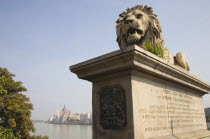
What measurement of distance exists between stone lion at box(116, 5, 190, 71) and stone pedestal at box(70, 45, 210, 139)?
1.15 metres

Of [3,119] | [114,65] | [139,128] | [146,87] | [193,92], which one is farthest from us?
[3,119]

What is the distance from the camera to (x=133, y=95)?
11.6 ft

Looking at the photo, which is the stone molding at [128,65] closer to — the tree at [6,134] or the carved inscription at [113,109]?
the carved inscription at [113,109]

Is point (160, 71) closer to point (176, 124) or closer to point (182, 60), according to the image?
point (176, 124)

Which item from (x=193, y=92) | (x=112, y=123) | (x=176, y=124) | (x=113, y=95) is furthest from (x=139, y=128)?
(x=193, y=92)

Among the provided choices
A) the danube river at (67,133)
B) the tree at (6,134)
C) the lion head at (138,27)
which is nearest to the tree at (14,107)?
the tree at (6,134)

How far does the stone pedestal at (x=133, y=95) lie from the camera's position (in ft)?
11.4

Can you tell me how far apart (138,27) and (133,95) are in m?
2.05

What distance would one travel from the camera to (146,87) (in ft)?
12.8

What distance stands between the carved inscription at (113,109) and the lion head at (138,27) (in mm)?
1639

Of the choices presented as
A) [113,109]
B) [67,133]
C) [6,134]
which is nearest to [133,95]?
[113,109]

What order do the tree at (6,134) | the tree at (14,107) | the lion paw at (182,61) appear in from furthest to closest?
the tree at (14,107) < the tree at (6,134) < the lion paw at (182,61)

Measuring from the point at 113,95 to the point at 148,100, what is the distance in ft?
2.34

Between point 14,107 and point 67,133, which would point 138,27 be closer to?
point 14,107
